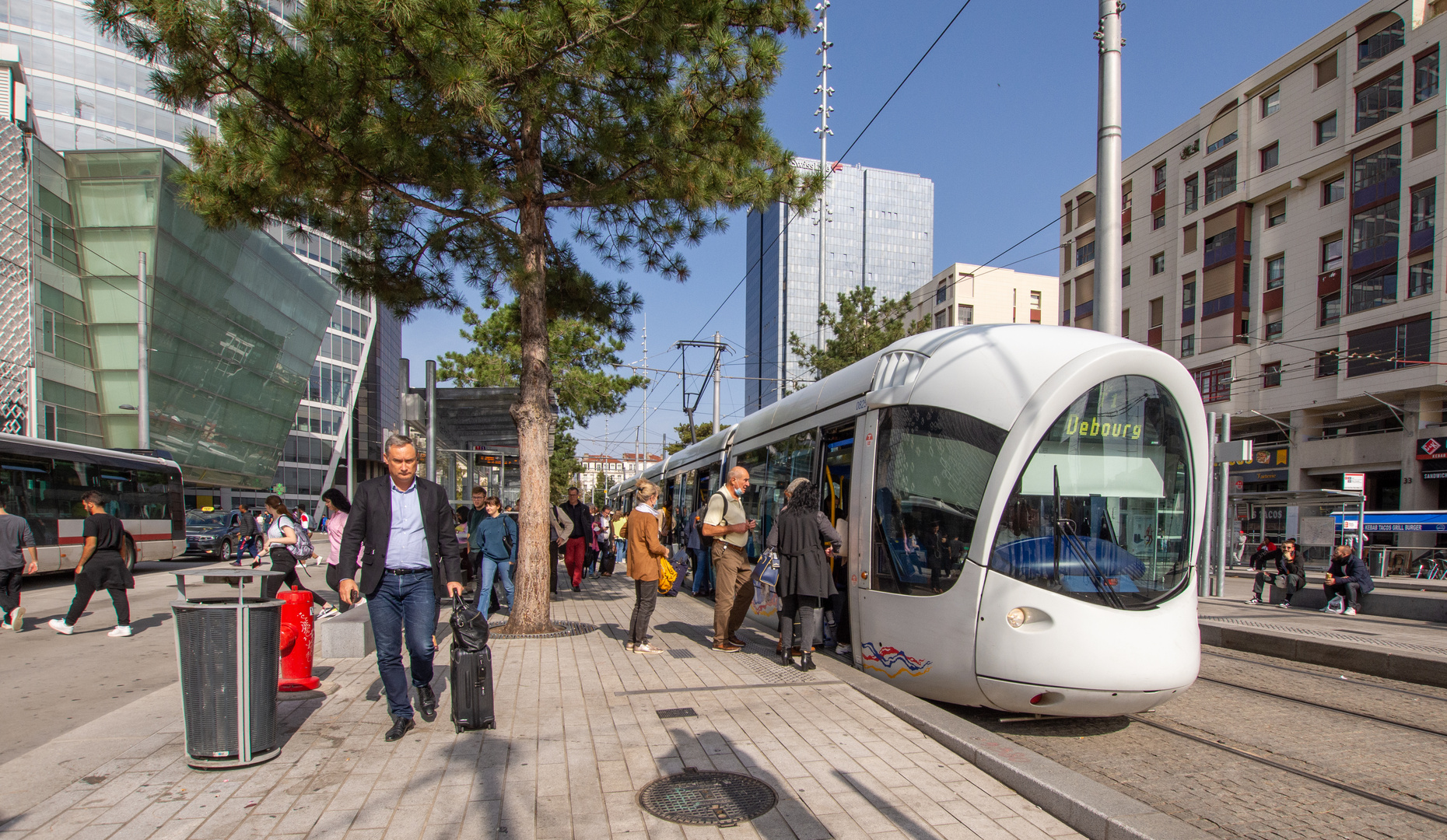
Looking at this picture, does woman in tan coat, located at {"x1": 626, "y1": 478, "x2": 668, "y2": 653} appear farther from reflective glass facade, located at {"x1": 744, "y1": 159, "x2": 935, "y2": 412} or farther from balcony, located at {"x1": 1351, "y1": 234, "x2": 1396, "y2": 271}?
reflective glass facade, located at {"x1": 744, "y1": 159, "x2": 935, "y2": 412}

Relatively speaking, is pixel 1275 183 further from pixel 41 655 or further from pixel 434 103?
pixel 41 655

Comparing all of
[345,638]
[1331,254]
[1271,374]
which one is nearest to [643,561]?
[345,638]

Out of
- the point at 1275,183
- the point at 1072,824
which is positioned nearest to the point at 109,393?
the point at 1072,824

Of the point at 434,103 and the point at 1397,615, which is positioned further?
the point at 1397,615

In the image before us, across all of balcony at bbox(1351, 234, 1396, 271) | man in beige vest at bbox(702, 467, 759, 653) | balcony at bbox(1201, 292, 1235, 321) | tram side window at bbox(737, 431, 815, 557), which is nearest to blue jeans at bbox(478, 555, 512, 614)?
man in beige vest at bbox(702, 467, 759, 653)

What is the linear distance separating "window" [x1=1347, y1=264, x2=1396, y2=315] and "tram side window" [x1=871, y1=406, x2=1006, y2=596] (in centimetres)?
3166

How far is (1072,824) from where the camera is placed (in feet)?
12.2

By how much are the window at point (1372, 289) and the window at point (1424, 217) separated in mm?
1293

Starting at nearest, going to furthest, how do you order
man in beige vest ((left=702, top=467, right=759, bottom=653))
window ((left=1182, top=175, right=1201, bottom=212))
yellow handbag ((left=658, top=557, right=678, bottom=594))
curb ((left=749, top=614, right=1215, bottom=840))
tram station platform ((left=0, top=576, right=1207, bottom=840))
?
1. curb ((left=749, top=614, right=1215, bottom=840))
2. tram station platform ((left=0, top=576, right=1207, bottom=840))
3. man in beige vest ((left=702, top=467, right=759, bottom=653))
4. yellow handbag ((left=658, top=557, right=678, bottom=594))
5. window ((left=1182, top=175, right=1201, bottom=212))

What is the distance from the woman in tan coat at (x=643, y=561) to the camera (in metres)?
7.67

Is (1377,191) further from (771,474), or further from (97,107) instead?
(97,107)

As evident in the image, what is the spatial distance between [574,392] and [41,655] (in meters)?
19.6

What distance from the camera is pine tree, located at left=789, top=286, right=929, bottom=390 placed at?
25.0 m

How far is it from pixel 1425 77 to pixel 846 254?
41.5 metres
